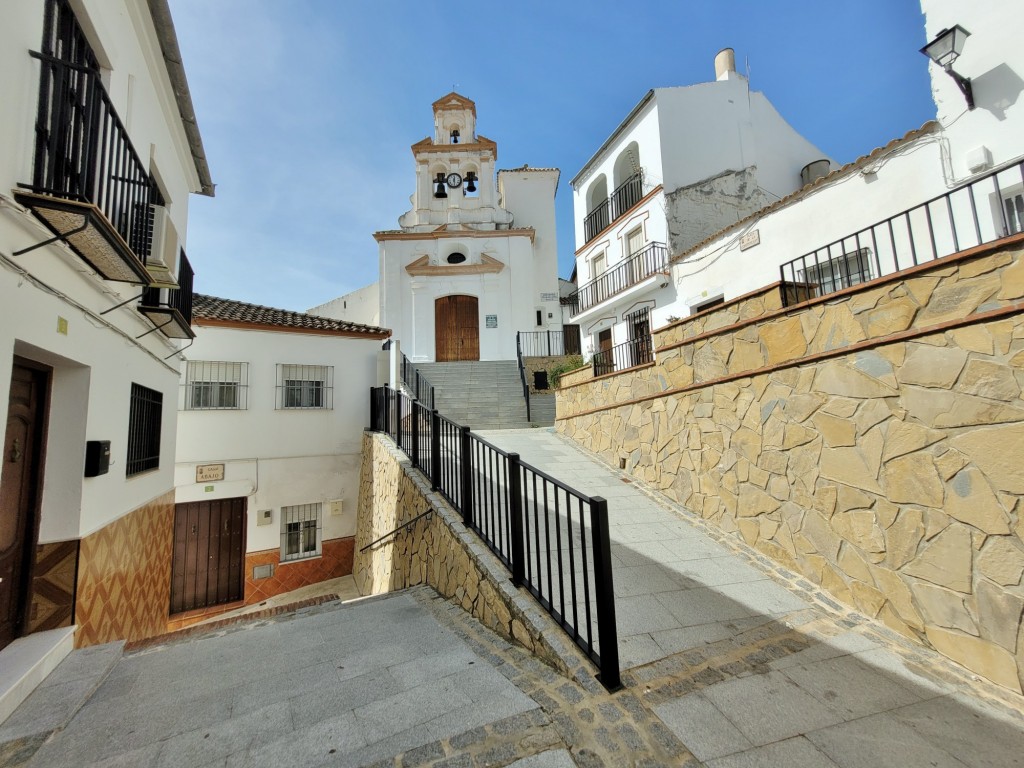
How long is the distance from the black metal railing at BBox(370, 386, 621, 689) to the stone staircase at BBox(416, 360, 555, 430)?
2.86 m

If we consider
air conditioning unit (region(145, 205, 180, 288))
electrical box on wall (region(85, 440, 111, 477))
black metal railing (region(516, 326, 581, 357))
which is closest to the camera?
electrical box on wall (region(85, 440, 111, 477))

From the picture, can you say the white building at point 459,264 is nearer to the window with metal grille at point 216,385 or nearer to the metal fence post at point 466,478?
the window with metal grille at point 216,385

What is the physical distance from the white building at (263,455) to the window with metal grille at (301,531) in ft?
0.07

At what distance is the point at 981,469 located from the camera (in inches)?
95.4

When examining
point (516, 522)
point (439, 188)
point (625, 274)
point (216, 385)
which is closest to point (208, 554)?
point (216, 385)

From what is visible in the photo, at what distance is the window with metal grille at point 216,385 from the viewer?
8773 millimetres

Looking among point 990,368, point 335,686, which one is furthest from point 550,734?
point 990,368

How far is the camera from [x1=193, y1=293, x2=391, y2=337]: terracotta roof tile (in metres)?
9.09

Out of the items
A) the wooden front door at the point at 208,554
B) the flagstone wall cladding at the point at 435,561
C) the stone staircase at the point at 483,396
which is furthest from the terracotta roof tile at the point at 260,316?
the wooden front door at the point at 208,554

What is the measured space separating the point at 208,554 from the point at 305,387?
146 inches

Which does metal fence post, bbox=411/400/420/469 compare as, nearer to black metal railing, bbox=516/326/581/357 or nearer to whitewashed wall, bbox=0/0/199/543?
whitewashed wall, bbox=0/0/199/543

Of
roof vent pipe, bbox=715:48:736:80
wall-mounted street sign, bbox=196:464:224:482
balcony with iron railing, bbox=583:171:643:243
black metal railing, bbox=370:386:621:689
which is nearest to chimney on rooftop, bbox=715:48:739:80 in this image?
roof vent pipe, bbox=715:48:736:80

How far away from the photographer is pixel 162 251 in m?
3.54

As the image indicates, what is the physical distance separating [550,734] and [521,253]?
49.7 ft
